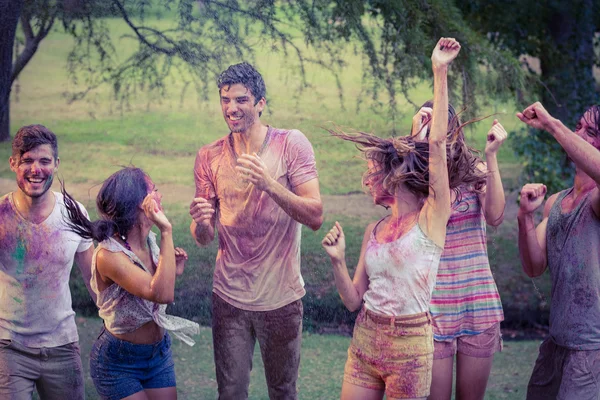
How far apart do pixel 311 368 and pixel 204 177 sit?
2856 millimetres

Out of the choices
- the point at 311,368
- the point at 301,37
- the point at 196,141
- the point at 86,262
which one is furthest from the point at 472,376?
the point at 196,141

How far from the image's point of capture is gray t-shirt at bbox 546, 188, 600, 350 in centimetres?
346

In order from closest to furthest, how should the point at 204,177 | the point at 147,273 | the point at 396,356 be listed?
the point at 396,356 → the point at 147,273 → the point at 204,177

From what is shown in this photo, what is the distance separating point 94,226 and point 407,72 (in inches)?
149

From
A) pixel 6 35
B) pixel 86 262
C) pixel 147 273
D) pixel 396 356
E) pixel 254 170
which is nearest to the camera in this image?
pixel 396 356

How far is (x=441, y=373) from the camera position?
11.5ft

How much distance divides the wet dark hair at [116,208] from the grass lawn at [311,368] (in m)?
2.53

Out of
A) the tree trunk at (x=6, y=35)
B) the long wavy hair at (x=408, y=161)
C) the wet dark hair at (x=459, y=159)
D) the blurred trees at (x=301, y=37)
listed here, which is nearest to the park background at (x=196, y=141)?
the blurred trees at (x=301, y=37)

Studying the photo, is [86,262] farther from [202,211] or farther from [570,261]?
[570,261]

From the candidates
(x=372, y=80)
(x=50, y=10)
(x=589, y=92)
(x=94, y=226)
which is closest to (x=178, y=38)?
(x=50, y=10)

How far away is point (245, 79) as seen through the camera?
3811mm

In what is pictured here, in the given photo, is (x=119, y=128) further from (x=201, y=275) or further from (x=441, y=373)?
(x=441, y=373)

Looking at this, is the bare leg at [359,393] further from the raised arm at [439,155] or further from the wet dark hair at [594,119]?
the wet dark hair at [594,119]

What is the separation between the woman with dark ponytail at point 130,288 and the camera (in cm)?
328
